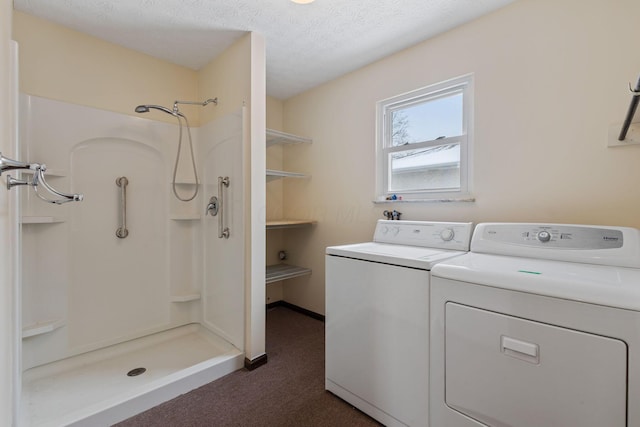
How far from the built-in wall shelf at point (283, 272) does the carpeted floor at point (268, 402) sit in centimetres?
58

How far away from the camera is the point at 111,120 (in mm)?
2074

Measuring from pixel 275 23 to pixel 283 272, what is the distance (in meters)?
1.92

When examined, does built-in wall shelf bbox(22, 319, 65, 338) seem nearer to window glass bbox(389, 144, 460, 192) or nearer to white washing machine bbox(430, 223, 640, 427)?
white washing machine bbox(430, 223, 640, 427)

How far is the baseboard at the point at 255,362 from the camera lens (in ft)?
6.26

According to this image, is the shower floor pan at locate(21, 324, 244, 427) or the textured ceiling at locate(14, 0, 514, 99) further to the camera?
the textured ceiling at locate(14, 0, 514, 99)

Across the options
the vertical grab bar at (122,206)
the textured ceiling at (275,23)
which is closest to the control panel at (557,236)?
the textured ceiling at (275,23)

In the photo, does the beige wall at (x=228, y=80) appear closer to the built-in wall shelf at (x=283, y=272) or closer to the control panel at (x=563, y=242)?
the built-in wall shelf at (x=283, y=272)

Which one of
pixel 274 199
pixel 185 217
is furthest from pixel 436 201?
pixel 185 217

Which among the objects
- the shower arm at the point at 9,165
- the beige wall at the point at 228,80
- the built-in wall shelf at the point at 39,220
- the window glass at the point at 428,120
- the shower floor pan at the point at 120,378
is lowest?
the shower floor pan at the point at 120,378

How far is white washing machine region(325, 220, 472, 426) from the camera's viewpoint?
1.27 meters

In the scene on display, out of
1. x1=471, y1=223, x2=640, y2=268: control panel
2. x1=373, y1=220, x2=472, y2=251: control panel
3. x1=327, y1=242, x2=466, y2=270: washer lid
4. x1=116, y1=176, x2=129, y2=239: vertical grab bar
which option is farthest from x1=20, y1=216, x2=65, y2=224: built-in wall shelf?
x1=471, y1=223, x2=640, y2=268: control panel

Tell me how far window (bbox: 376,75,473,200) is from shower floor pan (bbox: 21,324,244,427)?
173cm

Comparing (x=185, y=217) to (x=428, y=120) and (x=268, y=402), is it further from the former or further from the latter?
(x=428, y=120)

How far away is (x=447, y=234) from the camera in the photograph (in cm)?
163
